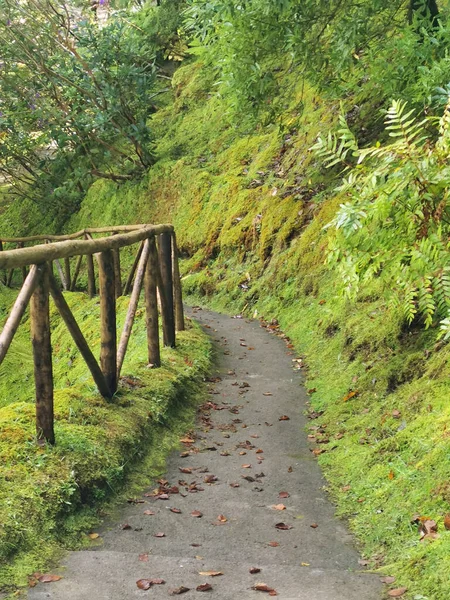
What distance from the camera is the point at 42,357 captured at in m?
4.55

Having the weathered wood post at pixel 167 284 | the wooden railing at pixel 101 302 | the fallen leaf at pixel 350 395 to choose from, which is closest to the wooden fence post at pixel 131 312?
the wooden railing at pixel 101 302

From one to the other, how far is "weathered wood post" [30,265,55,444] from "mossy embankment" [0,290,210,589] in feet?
0.38

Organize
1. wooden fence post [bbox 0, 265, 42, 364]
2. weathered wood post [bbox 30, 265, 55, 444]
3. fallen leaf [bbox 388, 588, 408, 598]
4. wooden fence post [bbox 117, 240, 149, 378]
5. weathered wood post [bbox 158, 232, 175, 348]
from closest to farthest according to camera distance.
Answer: fallen leaf [bbox 388, 588, 408, 598], wooden fence post [bbox 0, 265, 42, 364], weathered wood post [bbox 30, 265, 55, 444], wooden fence post [bbox 117, 240, 149, 378], weathered wood post [bbox 158, 232, 175, 348]

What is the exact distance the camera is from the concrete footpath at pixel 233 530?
353cm

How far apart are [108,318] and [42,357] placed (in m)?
1.31

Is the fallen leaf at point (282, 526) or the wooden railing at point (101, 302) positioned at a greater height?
the wooden railing at point (101, 302)

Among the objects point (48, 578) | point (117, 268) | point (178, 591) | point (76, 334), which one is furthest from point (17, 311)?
point (117, 268)

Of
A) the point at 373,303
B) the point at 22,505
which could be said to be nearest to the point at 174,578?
the point at 22,505

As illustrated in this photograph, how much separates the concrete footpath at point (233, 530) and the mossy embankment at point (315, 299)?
239 mm

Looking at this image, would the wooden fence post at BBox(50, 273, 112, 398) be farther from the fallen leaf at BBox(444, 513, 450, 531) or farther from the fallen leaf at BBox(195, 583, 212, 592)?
the fallen leaf at BBox(444, 513, 450, 531)

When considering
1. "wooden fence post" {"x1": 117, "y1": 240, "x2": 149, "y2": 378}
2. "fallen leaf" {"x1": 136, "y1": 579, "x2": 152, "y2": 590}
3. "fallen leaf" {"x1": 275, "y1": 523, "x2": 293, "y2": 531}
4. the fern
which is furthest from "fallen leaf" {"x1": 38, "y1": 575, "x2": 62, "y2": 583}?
the fern

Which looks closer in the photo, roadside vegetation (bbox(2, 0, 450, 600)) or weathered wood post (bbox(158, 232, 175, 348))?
roadside vegetation (bbox(2, 0, 450, 600))

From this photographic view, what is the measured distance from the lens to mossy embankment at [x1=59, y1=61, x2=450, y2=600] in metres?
4.47

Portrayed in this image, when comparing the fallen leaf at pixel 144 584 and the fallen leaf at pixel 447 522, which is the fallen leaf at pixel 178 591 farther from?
the fallen leaf at pixel 447 522
